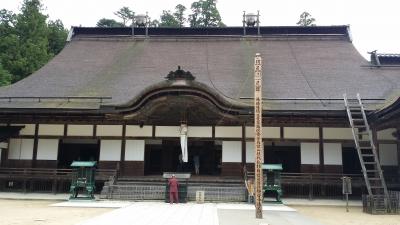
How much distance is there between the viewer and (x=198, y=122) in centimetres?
1639

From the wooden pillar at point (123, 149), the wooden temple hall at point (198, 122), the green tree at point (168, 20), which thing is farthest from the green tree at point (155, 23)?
the wooden pillar at point (123, 149)

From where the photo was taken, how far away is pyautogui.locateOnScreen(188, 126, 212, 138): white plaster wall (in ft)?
53.6

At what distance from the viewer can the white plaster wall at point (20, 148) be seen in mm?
16406

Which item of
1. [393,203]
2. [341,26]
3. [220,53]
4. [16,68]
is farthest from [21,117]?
[341,26]

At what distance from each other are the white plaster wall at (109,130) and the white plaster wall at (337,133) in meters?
8.57

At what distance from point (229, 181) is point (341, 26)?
1241 cm

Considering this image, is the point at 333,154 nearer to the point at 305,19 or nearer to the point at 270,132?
the point at 270,132

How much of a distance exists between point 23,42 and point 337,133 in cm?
2403

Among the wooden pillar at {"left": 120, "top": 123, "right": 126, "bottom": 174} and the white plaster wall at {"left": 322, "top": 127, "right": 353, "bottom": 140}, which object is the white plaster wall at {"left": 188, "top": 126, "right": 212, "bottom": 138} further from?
the white plaster wall at {"left": 322, "top": 127, "right": 353, "bottom": 140}

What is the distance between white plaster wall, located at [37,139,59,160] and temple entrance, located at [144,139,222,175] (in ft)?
12.9

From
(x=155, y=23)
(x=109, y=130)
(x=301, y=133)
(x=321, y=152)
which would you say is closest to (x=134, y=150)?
(x=109, y=130)

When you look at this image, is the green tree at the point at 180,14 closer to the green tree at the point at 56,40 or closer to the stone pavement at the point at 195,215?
the green tree at the point at 56,40

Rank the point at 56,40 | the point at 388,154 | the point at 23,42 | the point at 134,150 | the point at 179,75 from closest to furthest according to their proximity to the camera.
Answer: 1. the point at 179,75
2. the point at 388,154
3. the point at 134,150
4. the point at 23,42
5. the point at 56,40

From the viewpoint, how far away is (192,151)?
18328 millimetres
